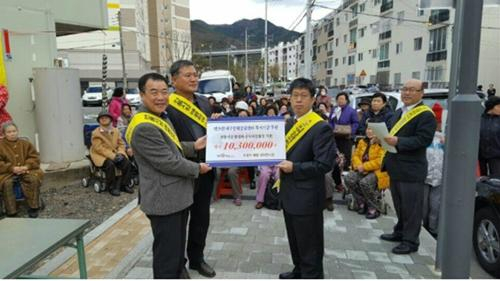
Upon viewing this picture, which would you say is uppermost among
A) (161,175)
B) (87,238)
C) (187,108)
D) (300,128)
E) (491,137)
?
(187,108)

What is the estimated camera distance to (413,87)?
3836 mm

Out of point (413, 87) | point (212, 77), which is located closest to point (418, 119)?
point (413, 87)

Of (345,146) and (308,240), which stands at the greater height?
(345,146)

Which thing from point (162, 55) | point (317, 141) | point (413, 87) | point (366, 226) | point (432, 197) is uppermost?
point (162, 55)

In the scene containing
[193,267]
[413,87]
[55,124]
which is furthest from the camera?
[55,124]

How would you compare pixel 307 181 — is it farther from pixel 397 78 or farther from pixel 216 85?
pixel 397 78

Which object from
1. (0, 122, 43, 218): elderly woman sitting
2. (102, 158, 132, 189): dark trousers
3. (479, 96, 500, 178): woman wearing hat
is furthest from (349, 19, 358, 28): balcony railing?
(0, 122, 43, 218): elderly woman sitting

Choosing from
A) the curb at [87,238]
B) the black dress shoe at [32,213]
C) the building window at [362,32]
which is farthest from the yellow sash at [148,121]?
the building window at [362,32]

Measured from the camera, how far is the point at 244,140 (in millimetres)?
2992

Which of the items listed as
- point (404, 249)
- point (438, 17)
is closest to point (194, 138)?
point (404, 249)

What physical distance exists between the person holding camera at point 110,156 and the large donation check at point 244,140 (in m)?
3.70

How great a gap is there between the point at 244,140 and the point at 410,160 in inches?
76.4

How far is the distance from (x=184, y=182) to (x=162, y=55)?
63314mm

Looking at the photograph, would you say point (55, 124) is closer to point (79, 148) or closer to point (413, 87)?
point (79, 148)
